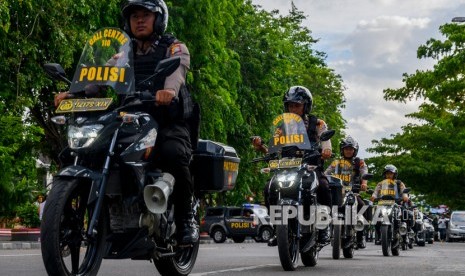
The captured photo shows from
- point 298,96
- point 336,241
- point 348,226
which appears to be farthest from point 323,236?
point 348,226

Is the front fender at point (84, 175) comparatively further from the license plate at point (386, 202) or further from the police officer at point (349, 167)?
the license plate at point (386, 202)

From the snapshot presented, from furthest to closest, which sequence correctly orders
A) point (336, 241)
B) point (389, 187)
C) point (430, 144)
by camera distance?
point (430, 144), point (389, 187), point (336, 241)

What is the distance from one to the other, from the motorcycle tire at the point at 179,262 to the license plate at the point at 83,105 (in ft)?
4.92

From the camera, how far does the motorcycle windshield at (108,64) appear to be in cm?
688

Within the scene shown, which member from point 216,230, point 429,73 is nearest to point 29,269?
point 216,230

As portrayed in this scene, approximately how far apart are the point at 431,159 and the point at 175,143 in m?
63.3

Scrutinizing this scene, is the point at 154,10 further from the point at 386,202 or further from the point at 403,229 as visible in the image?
the point at 403,229

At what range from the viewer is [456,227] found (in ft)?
190

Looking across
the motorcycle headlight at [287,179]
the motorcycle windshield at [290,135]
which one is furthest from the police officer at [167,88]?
the motorcycle windshield at [290,135]

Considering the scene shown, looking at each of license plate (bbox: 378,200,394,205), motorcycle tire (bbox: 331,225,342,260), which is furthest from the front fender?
license plate (bbox: 378,200,394,205)

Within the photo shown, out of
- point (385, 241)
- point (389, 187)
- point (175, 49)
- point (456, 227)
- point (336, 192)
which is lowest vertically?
point (385, 241)

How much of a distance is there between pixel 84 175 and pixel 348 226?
33.7 ft

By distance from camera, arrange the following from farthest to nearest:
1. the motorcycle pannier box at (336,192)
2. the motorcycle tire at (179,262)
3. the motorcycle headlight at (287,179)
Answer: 1. the motorcycle pannier box at (336,192)
2. the motorcycle headlight at (287,179)
3. the motorcycle tire at (179,262)

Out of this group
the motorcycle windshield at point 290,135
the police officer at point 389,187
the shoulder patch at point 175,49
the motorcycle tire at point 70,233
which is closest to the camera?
the motorcycle tire at point 70,233
